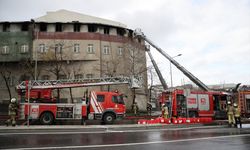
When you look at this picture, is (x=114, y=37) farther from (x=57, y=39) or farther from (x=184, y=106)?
(x=184, y=106)

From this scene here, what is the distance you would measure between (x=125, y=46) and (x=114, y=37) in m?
2.71

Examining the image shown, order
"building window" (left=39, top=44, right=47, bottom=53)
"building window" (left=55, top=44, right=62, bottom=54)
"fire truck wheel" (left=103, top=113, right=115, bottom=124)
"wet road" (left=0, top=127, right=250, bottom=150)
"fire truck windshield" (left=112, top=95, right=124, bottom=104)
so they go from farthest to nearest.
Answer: "building window" (left=39, top=44, right=47, bottom=53) < "building window" (left=55, top=44, right=62, bottom=54) < "fire truck windshield" (left=112, top=95, right=124, bottom=104) < "fire truck wheel" (left=103, top=113, right=115, bottom=124) < "wet road" (left=0, top=127, right=250, bottom=150)

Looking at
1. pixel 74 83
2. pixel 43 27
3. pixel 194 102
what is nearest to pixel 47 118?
pixel 74 83

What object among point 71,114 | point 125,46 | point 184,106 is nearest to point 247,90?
point 184,106

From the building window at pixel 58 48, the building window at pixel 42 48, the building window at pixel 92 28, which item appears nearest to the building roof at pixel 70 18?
the building window at pixel 92 28

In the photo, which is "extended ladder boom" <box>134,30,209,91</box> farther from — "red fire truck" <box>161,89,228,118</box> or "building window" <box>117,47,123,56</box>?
"red fire truck" <box>161,89,228,118</box>

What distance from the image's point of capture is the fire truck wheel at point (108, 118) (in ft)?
75.1

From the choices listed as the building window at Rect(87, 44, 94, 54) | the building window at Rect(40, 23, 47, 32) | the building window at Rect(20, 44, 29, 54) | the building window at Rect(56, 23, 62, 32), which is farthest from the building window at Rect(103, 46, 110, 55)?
the building window at Rect(20, 44, 29, 54)

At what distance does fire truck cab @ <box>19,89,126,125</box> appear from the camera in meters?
21.5

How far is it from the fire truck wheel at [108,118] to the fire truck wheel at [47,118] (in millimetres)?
4190

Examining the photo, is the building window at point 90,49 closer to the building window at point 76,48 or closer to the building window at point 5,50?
the building window at point 76,48

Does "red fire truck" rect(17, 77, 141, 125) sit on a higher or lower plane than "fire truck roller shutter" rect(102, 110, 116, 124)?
higher

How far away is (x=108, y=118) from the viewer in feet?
75.5

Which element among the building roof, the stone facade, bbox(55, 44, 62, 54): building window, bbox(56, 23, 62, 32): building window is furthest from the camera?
the building roof
